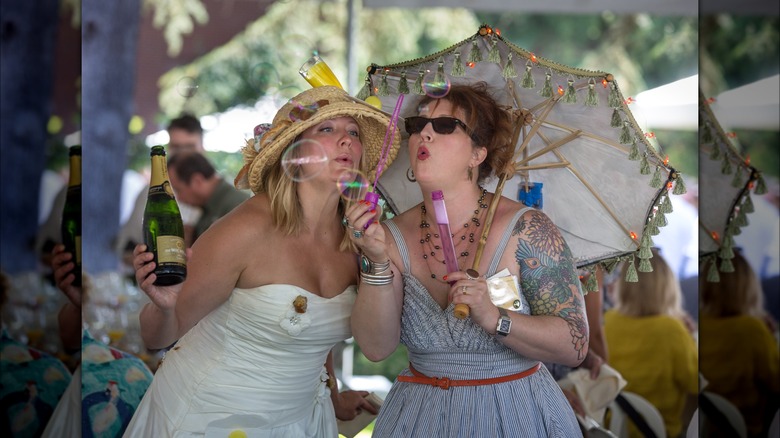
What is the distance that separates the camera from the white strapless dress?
8.05ft

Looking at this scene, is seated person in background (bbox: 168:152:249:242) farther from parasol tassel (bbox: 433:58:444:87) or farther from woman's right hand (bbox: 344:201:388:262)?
woman's right hand (bbox: 344:201:388:262)

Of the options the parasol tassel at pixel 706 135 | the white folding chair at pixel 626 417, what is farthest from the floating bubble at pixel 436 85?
the white folding chair at pixel 626 417

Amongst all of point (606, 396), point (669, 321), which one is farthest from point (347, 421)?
point (669, 321)

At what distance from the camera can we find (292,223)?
255cm

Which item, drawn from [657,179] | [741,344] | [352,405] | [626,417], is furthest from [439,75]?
[626,417]

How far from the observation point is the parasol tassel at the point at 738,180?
2.93 m

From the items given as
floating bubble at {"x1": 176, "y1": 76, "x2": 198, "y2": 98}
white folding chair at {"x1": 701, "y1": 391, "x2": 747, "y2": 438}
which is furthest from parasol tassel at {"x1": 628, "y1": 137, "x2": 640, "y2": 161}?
floating bubble at {"x1": 176, "y1": 76, "x2": 198, "y2": 98}

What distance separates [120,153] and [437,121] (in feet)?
16.4

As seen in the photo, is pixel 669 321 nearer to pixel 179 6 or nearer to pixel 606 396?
pixel 606 396

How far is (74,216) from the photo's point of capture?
3303mm

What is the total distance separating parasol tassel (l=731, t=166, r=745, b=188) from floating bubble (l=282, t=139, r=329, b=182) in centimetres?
144

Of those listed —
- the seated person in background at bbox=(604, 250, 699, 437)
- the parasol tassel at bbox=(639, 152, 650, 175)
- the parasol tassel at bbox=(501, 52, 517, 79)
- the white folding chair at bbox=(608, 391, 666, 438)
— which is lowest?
the white folding chair at bbox=(608, 391, 666, 438)

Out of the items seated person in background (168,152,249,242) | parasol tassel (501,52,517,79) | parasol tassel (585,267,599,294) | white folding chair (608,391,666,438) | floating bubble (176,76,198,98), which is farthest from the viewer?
seated person in background (168,152,249,242)

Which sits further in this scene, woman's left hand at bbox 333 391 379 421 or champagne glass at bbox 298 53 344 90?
woman's left hand at bbox 333 391 379 421
